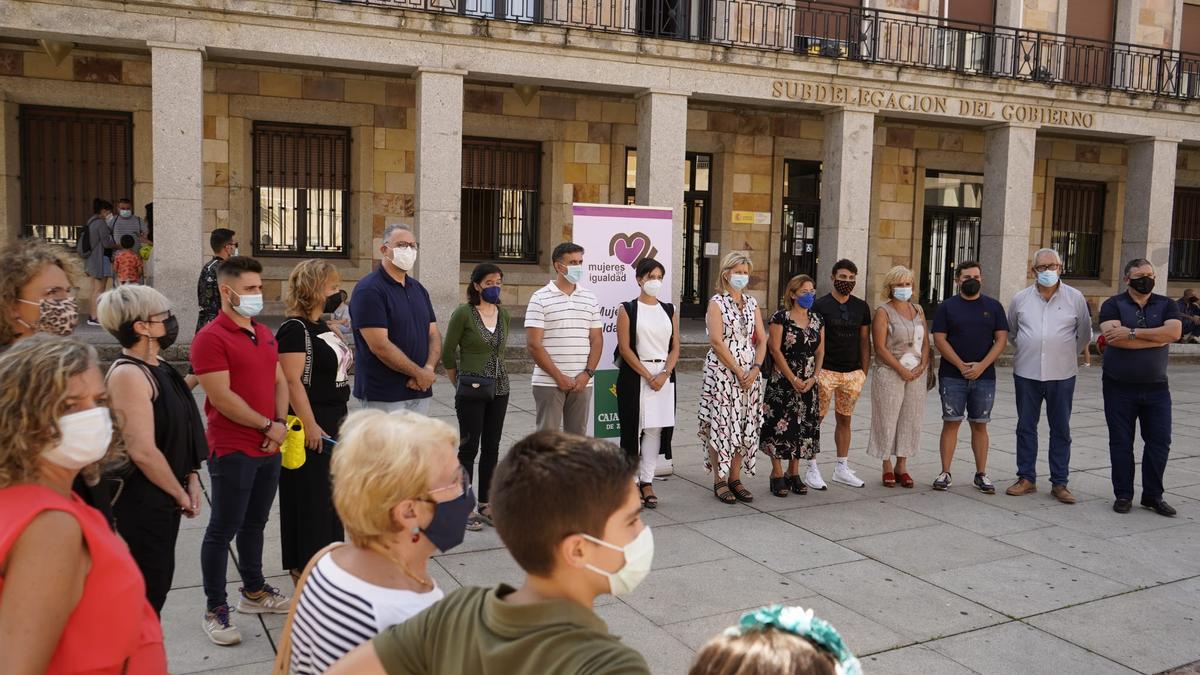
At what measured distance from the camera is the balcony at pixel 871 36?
1499cm

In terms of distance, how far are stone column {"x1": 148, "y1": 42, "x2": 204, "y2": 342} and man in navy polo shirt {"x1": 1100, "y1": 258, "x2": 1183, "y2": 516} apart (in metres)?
10.5

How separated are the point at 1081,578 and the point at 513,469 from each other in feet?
15.7

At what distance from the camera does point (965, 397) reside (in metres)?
7.43

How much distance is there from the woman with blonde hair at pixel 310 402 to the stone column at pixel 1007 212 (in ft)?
47.7

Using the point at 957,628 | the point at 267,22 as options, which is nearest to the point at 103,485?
the point at 957,628

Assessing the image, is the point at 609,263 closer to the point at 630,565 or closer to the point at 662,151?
the point at 630,565

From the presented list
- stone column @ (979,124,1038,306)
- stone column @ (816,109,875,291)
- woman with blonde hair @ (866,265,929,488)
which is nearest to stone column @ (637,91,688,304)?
stone column @ (816,109,875,291)

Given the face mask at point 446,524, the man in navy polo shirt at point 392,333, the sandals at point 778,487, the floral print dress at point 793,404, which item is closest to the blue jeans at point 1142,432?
the floral print dress at point 793,404

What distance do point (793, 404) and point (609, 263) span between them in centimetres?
194

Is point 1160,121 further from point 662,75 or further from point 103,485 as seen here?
point 103,485

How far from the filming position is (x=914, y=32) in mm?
17812

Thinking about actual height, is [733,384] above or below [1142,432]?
above

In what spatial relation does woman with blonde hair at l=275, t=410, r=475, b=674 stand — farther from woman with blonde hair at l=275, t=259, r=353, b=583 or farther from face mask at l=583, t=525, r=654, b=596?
woman with blonde hair at l=275, t=259, r=353, b=583

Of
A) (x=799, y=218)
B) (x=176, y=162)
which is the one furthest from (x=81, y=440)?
(x=799, y=218)
